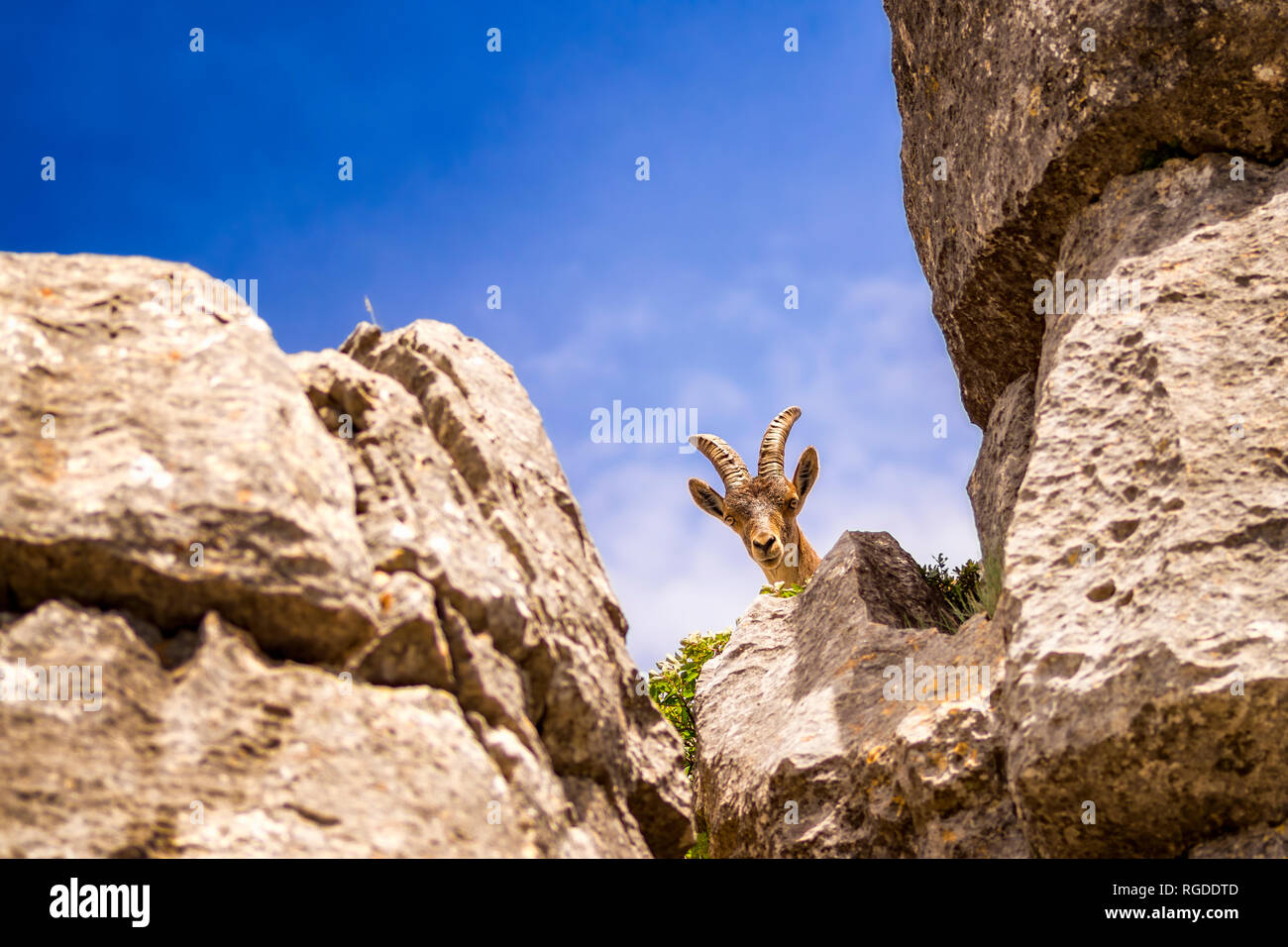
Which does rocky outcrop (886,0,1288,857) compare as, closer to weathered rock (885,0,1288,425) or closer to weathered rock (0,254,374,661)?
weathered rock (885,0,1288,425)

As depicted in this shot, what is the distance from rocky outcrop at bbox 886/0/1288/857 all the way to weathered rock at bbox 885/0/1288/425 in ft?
0.05

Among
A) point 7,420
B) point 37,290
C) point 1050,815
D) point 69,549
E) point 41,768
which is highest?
point 37,290

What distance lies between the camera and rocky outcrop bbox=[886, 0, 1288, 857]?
16.3 feet

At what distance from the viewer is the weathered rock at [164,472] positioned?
3762 mm

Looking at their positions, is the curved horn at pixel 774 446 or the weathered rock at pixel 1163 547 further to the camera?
the curved horn at pixel 774 446

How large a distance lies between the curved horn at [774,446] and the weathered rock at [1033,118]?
329 inches

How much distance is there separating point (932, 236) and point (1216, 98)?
8.24 feet

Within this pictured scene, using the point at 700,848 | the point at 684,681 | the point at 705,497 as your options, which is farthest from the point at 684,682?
the point at 705,497

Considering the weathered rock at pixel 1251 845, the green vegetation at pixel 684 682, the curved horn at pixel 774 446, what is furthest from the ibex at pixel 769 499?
the weathered rock at pixel 1251 845

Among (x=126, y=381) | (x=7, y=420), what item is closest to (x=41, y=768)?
(x=7, y=420)

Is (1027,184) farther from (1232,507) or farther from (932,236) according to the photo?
(1232,507)

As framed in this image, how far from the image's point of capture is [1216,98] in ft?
23.0

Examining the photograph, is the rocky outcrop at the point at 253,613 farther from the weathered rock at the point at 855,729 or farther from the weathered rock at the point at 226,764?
the weathered rock at the point at 855,729

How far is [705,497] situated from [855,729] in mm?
11668
